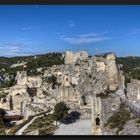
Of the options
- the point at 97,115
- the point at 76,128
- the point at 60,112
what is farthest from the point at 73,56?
the point at 97,115

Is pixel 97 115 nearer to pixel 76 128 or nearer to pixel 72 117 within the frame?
pixel 76 128

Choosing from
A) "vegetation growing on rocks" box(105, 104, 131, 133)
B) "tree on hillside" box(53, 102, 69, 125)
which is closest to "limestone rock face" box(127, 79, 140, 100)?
"tree on hillside" box(53, 102, 69, 125)

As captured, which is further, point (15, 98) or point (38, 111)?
point (15, 98)

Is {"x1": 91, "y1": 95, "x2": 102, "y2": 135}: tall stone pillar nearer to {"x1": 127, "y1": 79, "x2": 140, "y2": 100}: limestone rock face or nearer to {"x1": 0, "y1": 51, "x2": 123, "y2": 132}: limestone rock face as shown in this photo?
{"x1": 0, "y1": 51, "x2": 123, "y2": 132}: limestone rock face

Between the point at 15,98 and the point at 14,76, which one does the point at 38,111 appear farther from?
the point at 14,76

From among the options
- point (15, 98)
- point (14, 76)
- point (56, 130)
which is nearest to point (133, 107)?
point (56, 130)

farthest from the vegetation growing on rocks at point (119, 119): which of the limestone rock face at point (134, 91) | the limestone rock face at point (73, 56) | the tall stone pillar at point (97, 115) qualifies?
the limestone rock face at point (73, 56)

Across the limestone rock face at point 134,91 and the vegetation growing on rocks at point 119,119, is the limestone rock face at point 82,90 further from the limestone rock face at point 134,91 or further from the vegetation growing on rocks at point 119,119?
the limestone rock face at point 134,91
